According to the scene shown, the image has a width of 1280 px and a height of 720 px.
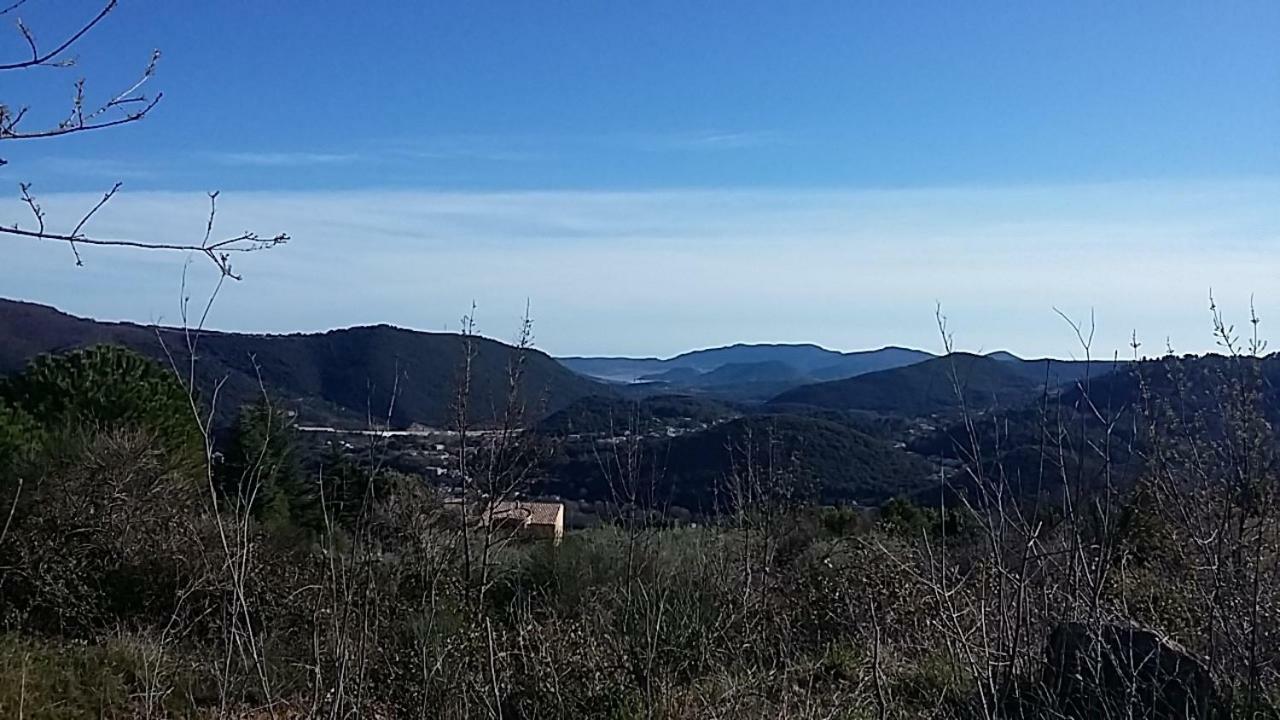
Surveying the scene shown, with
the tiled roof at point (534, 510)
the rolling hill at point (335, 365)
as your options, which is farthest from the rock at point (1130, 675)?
the tiled roof at point (534, 510)

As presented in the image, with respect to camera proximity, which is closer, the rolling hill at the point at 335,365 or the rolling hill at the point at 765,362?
the rolling hill at the point at 335,365

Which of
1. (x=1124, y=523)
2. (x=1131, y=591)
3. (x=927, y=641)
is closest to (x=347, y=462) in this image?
(x=927, y=641)

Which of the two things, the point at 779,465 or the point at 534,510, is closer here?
the point at 779,465

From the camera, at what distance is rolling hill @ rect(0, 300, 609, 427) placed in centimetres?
438

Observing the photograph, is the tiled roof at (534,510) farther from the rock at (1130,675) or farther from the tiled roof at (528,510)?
the rock at (1130,675)

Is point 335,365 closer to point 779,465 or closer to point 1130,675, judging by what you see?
point 779,465

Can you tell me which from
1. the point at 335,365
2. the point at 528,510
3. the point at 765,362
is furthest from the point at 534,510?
the point at 765,362

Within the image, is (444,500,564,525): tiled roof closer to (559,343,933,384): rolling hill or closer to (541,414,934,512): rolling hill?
(541,414,934,512): rolling hill

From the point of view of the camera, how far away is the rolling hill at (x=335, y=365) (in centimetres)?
438

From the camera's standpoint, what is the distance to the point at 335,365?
19.2m

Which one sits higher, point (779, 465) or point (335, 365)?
point (335, 365)

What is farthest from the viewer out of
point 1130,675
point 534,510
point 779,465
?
A: point 534,510

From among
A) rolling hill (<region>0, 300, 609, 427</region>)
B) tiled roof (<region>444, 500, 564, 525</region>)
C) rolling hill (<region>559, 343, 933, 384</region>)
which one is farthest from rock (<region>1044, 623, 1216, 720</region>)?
rolling hill (<region>559, 343, 933, 384</region>)

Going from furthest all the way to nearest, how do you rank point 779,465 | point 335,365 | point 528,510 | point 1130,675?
point 335,365
point 779,465
point 528,510
point 1130,675
